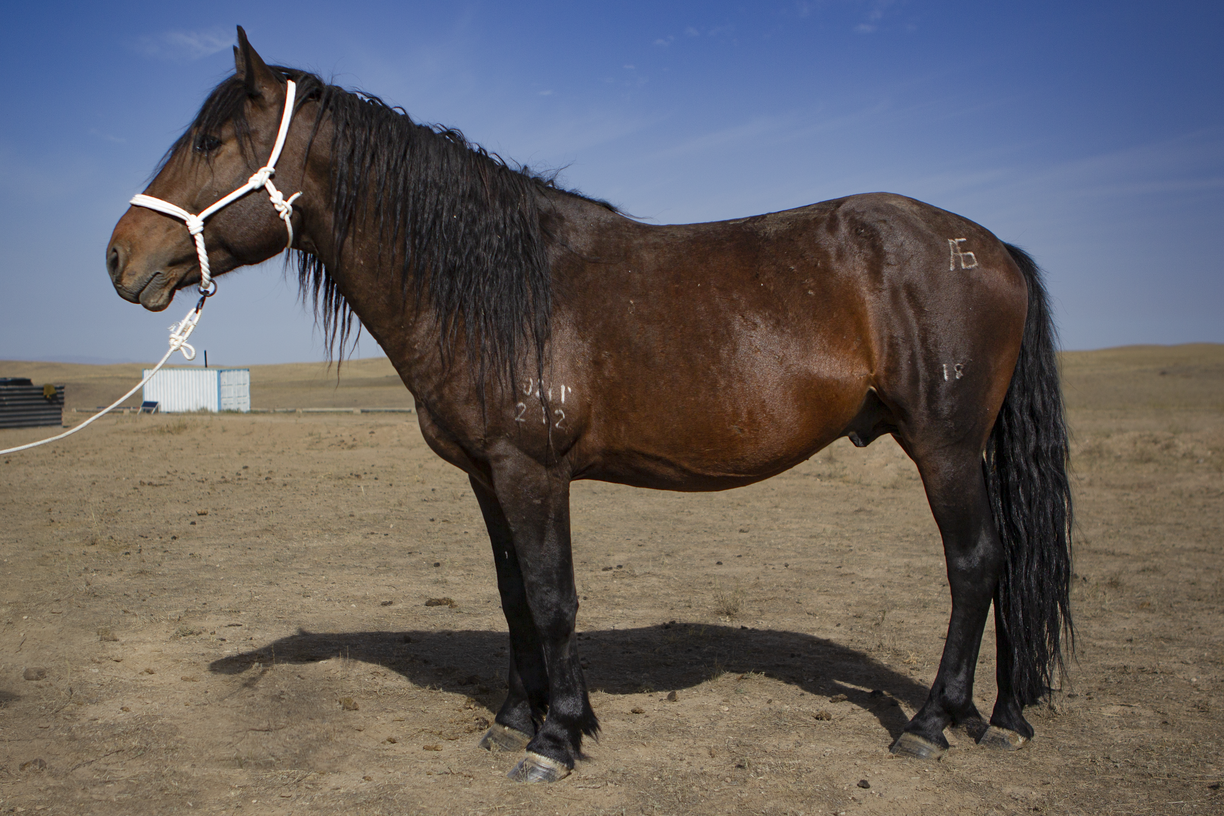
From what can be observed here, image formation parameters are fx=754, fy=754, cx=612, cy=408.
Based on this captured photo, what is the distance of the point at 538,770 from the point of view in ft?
10.6

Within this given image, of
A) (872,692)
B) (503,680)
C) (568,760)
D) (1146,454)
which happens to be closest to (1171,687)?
(872,692)

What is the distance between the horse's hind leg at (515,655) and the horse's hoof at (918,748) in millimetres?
1693

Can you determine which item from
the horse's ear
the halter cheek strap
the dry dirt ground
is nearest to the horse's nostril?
the halter cheek strap

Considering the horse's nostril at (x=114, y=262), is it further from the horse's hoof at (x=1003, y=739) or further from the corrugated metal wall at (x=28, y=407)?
the corrugated metal wall at (x=28, y=407)

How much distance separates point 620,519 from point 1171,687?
6.06m

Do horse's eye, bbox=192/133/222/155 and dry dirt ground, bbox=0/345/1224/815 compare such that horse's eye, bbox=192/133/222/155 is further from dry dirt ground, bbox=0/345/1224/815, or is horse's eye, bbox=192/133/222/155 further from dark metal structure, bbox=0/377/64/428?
dark metal structure, bbox=0/377/64/428

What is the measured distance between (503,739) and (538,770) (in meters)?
0.40

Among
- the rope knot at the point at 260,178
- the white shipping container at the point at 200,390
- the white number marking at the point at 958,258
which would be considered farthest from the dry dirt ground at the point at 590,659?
the white shipping container at the point at 200,390

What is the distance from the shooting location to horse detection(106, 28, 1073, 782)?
309cm

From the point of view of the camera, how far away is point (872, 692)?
4227 millimetres

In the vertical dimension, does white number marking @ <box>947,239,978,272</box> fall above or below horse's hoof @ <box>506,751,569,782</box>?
above

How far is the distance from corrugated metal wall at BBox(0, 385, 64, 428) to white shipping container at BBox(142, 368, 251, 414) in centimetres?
1063

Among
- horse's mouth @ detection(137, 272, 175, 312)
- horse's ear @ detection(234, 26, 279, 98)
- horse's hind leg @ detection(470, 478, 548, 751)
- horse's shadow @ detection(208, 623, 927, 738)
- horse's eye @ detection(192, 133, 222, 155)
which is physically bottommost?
horse's shadow @ detection(208, 623, 927, 738)

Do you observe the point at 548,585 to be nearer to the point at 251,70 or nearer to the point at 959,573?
the point at 959,573
